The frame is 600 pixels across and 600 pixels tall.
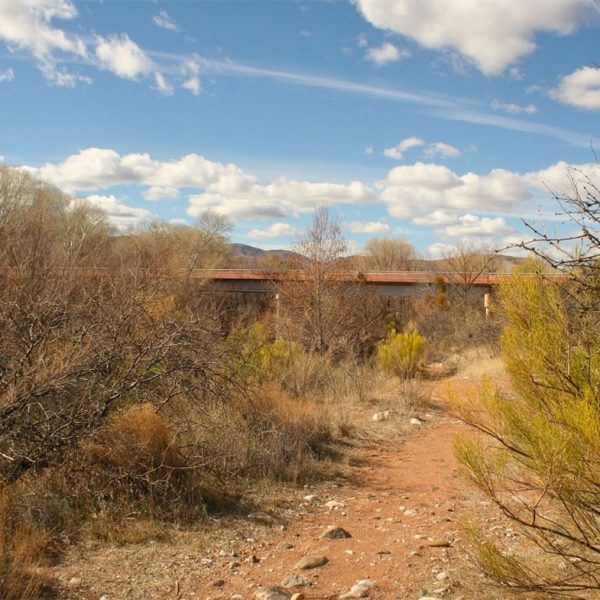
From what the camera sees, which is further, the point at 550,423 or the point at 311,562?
the point at 311,562

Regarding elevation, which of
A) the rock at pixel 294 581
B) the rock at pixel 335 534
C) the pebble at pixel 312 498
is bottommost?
the pebble at pixel 312 498

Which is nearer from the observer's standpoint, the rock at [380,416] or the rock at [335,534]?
the rock at [335,534]

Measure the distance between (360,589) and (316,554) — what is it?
2.76 feet

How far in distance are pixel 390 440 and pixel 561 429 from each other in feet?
21.9

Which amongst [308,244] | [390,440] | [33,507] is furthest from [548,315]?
[308,244]

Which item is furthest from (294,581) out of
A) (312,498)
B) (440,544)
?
(312,498)

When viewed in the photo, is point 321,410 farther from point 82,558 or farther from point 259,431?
point 82,558

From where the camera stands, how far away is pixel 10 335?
617 centimetres

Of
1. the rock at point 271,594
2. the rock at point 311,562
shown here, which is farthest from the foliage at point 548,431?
the rock at point 311,562

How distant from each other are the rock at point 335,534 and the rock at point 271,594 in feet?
4.13

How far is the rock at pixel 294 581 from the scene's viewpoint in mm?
4660

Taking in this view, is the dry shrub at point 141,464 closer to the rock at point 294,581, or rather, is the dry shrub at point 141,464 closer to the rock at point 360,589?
the rock at point 294,581

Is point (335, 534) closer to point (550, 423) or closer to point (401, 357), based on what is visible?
point (550, 423)

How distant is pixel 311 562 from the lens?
504cm
